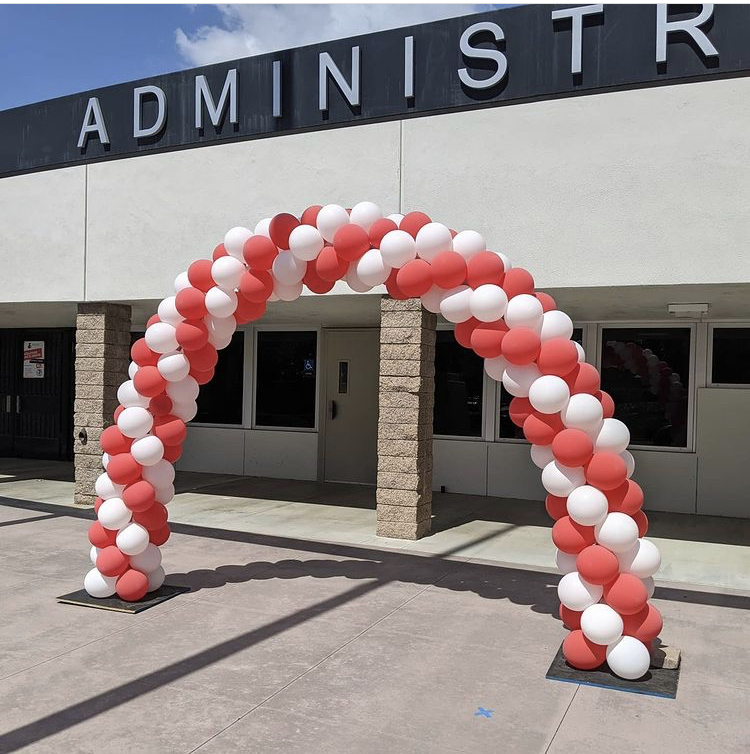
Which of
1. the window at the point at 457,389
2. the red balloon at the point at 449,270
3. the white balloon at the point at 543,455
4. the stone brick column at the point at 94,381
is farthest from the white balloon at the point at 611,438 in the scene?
the stone brick column at the point at 94,381

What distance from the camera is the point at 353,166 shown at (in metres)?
9.02

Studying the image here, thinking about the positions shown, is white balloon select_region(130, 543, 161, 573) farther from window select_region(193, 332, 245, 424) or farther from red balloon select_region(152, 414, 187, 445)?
window select_region(193, 332, 245, 424)

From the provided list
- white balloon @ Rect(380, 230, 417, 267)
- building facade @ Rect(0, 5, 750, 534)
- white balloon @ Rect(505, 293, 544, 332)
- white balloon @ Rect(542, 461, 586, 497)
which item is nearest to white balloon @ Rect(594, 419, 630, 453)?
white balloon @ Rect(542, 461, 586, 497)

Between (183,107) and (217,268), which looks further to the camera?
(183,107)

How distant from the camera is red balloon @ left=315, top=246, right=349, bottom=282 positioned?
5.92 m

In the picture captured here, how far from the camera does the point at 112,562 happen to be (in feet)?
20.6

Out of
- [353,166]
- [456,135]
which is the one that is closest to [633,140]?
[456,135]

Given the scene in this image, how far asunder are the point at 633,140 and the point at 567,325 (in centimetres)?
324

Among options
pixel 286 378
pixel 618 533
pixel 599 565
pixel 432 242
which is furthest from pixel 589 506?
pixel 286 378

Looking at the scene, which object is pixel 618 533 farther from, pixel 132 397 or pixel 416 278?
pixel 132 397

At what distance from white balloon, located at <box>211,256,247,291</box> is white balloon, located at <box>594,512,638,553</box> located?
328 cm

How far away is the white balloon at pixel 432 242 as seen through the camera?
18.4 feet

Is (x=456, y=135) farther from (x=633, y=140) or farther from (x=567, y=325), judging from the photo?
(x=567, y=325)

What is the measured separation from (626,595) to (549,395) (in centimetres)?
134
